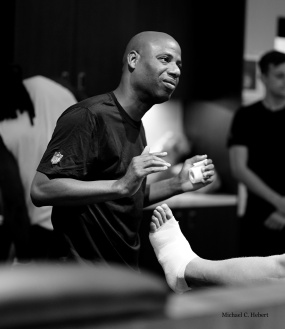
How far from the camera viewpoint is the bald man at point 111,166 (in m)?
2.04

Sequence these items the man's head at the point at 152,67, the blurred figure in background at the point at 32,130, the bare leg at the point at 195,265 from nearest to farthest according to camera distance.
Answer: the bare leg at the point at 195,265, the man's head at the point at 152,67, the blurred figure in background at the point at 32,130

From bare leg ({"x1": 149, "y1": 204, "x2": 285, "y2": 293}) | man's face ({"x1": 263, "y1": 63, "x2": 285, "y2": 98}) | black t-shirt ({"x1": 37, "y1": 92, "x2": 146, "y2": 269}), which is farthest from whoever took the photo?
man's face ({"x1": 263, "y1": 63, "x2": 285, "y2": 98})

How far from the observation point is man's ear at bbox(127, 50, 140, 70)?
236 cm

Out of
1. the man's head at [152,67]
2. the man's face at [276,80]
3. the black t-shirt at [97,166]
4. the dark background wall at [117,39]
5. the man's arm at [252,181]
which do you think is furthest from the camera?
the man's face at [276,80]

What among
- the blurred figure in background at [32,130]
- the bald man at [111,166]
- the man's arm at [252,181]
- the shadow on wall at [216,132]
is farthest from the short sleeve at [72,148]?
the shadow on wall at [216,132]

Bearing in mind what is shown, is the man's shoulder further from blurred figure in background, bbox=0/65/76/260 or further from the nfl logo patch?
blurred figure in background, bbox=0/65/76/260

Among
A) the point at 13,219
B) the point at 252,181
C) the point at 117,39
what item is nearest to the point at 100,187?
the point at 13,219

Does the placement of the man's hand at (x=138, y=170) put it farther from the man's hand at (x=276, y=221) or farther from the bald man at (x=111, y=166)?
the man's hand at (x=276, y=221)

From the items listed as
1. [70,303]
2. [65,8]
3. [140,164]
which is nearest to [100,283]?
[70,303]

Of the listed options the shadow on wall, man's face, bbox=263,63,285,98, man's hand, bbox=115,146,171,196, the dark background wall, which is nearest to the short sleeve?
man's hand, bbox=115,146,171,196

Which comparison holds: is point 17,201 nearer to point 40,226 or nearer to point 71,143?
point 40,226

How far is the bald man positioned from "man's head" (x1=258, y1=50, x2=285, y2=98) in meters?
1.84

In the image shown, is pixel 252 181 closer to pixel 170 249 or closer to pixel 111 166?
pixel 170 249

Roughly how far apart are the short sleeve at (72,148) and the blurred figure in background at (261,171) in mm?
1917
